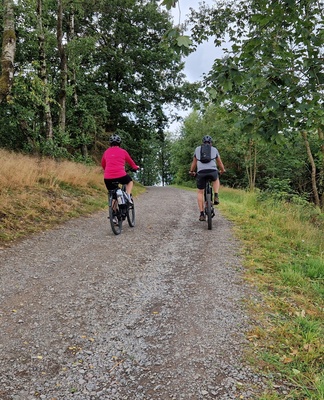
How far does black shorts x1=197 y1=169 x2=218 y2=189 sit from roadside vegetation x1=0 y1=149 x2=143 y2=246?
338 centimetres

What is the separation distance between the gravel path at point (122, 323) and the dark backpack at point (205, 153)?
7.46ft

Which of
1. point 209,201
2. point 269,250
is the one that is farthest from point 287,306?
point 209,201

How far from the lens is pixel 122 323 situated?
2.87 meters

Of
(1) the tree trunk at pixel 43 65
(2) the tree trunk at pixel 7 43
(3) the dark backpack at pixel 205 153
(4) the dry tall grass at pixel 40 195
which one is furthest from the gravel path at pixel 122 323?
(1) the tree trunk at pixel 43 65

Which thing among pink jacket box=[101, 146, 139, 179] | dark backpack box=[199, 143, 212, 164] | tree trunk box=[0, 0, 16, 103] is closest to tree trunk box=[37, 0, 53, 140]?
tree trunk box=[0, 0, 16, 103]

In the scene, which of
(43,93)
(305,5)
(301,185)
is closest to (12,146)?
(43,93)

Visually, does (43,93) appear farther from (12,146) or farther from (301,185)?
(301,185)

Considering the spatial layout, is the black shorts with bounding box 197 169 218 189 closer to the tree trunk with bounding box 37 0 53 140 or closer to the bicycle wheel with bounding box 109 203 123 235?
the bicycle wheel with bounding box 109 203 123 235

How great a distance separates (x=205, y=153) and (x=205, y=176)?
53 cm

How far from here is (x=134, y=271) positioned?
13.8 feet

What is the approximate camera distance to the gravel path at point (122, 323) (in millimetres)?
2080

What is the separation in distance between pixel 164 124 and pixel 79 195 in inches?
593

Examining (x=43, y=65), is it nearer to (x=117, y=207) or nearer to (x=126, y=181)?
(x=126, y=181)

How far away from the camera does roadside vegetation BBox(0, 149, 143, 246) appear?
596 cm
